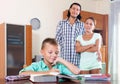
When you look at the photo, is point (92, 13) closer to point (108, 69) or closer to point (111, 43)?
point (111, 43)

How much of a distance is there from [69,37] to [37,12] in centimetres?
112

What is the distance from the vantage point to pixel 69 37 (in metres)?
2.77

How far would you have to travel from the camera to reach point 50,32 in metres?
3.79

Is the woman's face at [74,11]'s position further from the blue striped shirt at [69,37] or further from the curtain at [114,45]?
the curtain at [114,45]

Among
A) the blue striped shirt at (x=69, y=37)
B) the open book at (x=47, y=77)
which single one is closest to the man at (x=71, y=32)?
the blue striped shirt at (x=69, y=37)

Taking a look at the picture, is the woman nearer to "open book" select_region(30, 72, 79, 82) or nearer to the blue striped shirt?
the blue striped shirt

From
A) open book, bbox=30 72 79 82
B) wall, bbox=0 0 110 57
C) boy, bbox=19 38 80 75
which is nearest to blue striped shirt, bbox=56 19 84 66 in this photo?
wall, bbox=0 0 110 57

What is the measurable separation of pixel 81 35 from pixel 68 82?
161 centimetres

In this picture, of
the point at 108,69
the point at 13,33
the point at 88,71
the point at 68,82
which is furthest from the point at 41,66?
the point at 108,69

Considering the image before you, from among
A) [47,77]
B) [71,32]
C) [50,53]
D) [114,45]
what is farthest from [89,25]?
[47,77]

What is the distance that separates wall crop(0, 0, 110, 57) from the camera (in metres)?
3.41

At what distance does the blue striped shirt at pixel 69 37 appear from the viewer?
2719mm

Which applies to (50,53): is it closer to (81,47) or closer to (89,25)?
(81,47)

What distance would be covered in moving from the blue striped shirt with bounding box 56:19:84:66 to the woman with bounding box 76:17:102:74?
0.20 ft
